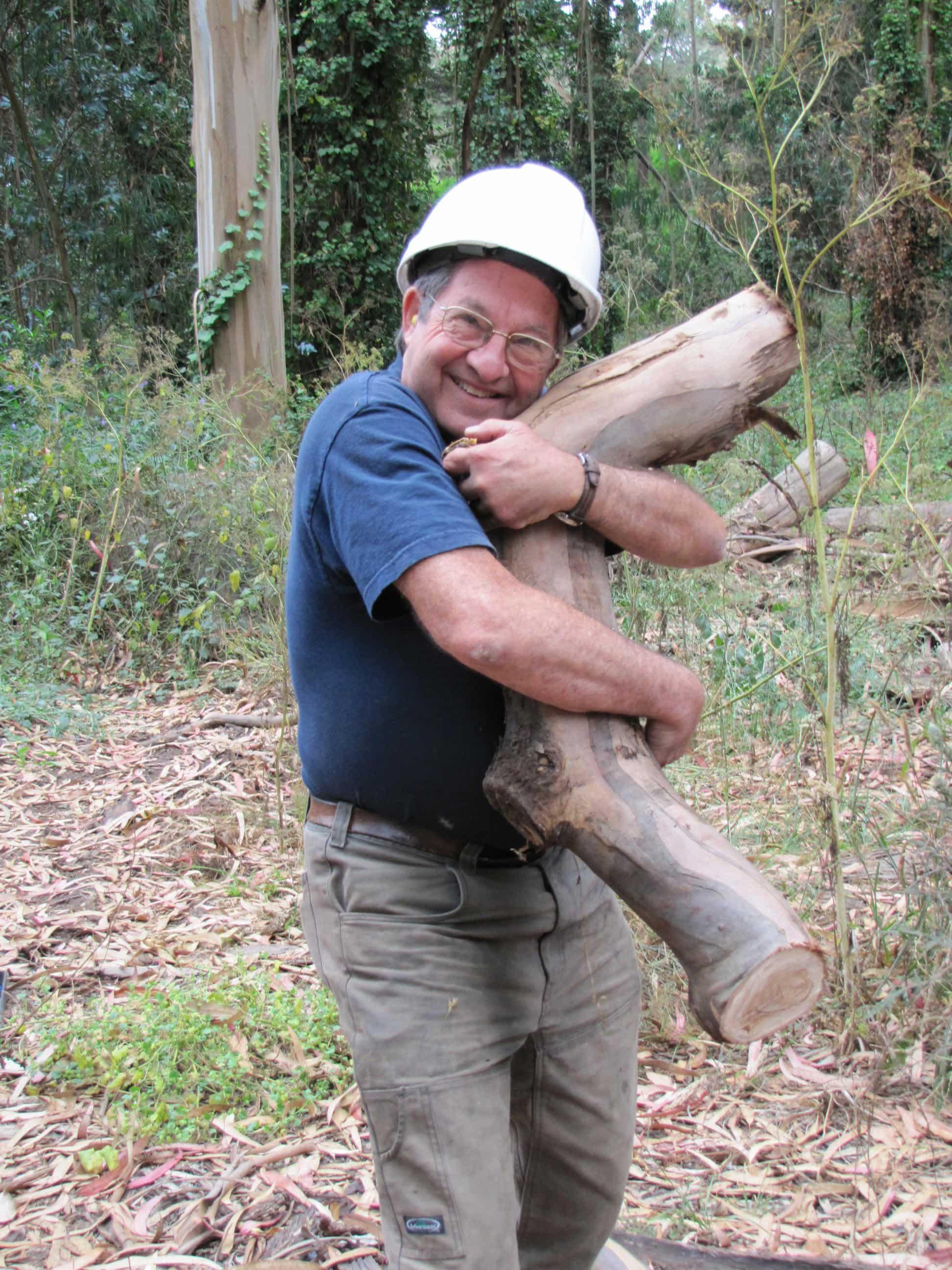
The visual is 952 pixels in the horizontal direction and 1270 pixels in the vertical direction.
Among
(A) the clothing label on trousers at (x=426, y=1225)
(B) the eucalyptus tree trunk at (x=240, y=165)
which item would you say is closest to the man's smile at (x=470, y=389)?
(A) the clothing label on trousers at (x=426, y=1225)

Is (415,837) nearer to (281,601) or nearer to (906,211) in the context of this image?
(281,601)

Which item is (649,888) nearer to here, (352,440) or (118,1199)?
(352,440)

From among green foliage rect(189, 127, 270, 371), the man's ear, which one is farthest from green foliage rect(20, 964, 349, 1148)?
green foliage rect(189, 127, 270, 371)

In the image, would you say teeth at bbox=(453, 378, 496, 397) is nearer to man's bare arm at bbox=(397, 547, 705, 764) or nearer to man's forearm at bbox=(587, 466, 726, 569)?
man's forearm at bbox=(587, 466, 726, 569)

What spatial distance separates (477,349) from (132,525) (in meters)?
5.62

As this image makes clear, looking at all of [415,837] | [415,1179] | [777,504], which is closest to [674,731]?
[415,837]

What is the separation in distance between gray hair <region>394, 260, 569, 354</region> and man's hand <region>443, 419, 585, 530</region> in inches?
12.6

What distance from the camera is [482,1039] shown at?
6.31ft

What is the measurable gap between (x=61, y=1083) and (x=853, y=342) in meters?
17.1

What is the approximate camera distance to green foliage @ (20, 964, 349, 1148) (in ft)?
10.3

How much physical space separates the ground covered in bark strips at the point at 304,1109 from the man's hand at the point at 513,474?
167cm

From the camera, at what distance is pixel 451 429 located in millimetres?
2074

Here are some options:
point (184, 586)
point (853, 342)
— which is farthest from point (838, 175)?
point (184, 586)

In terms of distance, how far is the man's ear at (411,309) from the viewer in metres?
2.12
